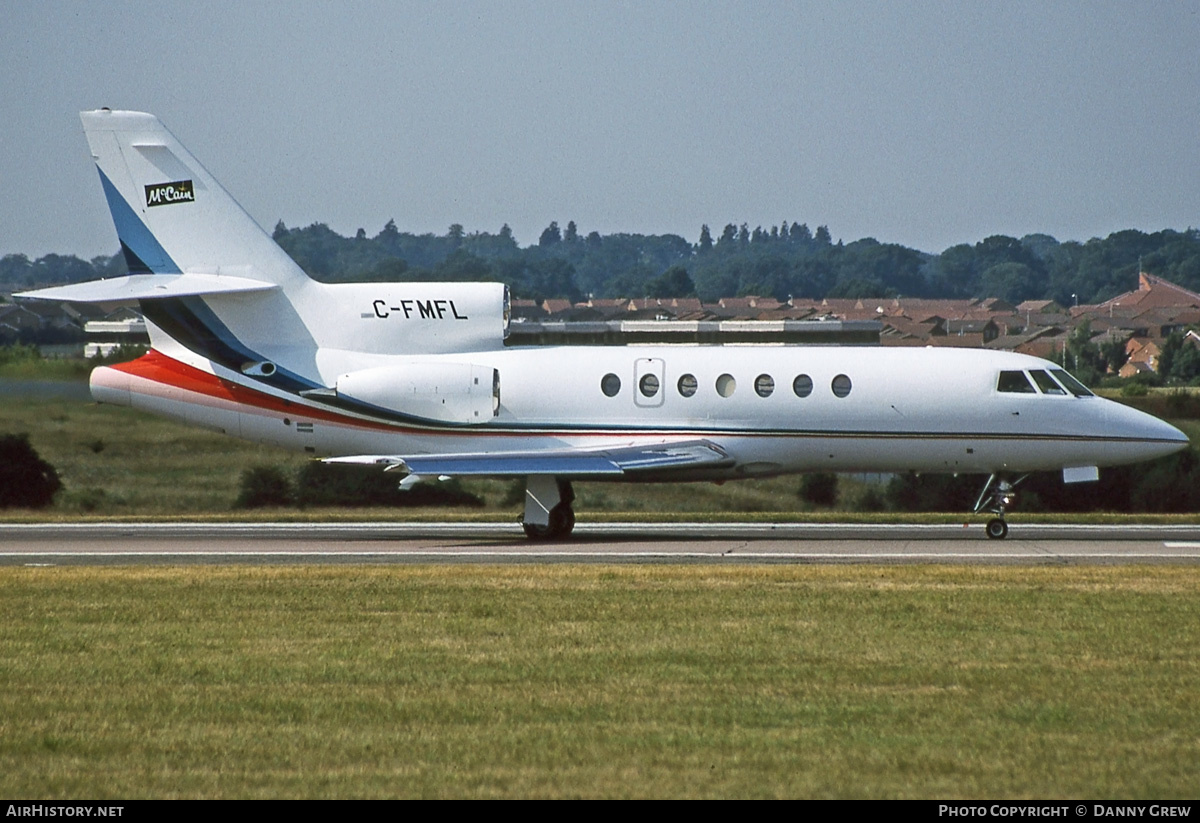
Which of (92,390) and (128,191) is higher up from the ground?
A: (128,191)

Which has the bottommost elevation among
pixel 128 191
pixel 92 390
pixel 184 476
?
pixel 184 476

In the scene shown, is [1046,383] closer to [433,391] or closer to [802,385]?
[802,385]

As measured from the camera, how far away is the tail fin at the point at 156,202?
27.2m

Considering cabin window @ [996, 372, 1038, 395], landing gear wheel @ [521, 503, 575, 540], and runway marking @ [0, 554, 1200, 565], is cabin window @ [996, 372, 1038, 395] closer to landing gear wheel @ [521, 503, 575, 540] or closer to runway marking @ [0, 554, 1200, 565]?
runway marking @ [0, 554, 1200, 565]

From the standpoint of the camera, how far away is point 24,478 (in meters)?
34.5

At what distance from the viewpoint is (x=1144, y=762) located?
9.78 m

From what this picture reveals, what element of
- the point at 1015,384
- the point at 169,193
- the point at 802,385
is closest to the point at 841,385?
the point at 802,385

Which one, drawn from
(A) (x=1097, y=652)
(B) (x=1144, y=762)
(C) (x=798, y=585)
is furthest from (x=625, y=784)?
(C) (x=798, y=585)

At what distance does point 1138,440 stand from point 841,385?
5.12 metres

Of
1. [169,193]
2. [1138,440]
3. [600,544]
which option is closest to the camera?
[600,544]

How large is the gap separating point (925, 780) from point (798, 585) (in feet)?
30.6

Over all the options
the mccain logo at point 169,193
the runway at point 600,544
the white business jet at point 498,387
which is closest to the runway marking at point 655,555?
the runway at point 600,544

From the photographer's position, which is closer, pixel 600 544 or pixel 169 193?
pixel 600 544
